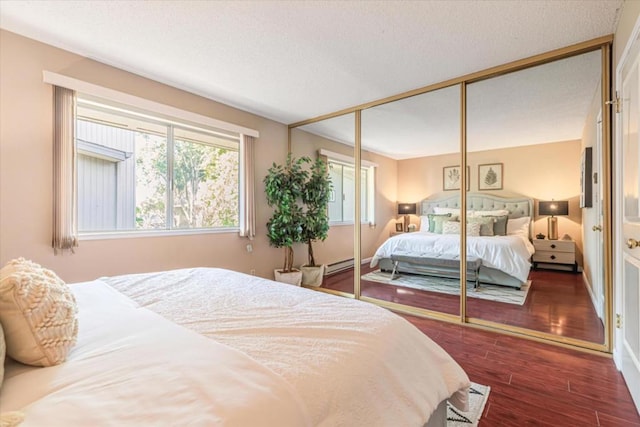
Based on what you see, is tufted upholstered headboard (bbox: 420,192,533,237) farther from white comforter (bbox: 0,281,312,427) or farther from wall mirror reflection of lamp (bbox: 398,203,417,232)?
white comforter (bbox: 0,281,312,427)

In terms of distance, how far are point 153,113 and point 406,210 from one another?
321 centimetres

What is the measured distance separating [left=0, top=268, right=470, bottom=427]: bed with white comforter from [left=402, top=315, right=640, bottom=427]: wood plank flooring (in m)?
0.63

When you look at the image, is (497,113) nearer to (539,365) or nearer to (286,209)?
(539,365)

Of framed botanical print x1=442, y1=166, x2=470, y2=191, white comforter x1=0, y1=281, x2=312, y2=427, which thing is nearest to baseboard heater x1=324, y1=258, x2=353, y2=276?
framed botanical print x1=442, y1=166, x2=470, y2=191

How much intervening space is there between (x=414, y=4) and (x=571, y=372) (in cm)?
268

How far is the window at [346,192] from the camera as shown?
4.41m

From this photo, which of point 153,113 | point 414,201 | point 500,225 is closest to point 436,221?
point 414,201

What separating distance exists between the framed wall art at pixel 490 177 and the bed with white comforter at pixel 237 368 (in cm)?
248

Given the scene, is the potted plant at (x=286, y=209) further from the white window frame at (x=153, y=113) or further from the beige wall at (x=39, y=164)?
the beige wall at (x=39, y=164)

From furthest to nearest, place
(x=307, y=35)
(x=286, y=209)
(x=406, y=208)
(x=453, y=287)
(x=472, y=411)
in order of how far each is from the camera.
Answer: (x=406, y=208) → (x=286, y=209) → (x=453, y=287) → (x=307, y=35) → (x=472, y=411)

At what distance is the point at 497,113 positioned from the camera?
3332mm

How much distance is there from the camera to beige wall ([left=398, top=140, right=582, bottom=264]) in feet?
10.4

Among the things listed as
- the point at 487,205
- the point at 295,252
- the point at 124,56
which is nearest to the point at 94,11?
the point at 124,56

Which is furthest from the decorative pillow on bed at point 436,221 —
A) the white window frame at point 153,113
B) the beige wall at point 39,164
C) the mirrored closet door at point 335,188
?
the beige wall at point 39,164
